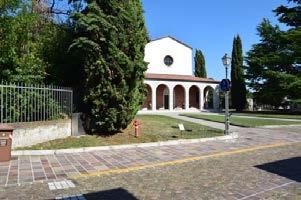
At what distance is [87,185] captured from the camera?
7922 millimetres

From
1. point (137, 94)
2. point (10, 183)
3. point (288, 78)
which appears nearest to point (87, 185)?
point (10, 183)

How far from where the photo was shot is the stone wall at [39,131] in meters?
12.6

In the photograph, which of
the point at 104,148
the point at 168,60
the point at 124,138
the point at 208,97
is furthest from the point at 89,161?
the point at 208,97

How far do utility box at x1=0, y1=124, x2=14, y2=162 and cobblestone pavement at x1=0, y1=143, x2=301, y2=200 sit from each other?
308cm

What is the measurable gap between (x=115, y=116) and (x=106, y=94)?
95 centimetres

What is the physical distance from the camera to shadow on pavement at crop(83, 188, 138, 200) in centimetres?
690

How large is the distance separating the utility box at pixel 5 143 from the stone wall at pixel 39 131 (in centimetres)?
167

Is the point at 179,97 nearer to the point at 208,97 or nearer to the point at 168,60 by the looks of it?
the point at 168,60

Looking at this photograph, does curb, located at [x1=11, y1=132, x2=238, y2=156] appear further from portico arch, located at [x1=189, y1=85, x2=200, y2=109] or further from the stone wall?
portico arch, located at [x1=189, y1=85, x2=200, y2=109]

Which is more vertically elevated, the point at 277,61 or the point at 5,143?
the point at 277,61

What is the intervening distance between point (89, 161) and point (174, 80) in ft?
116

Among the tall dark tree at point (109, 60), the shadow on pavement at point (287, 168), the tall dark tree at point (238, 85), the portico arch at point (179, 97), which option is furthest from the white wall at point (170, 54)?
the shadow on pavement at point (287, 168)

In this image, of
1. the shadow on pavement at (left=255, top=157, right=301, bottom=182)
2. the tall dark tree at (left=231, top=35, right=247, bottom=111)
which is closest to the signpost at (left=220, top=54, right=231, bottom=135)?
the shadow on pavement at (left=255, top=157, right=301, bottom=182)

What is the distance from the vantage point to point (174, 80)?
45.4 metres
